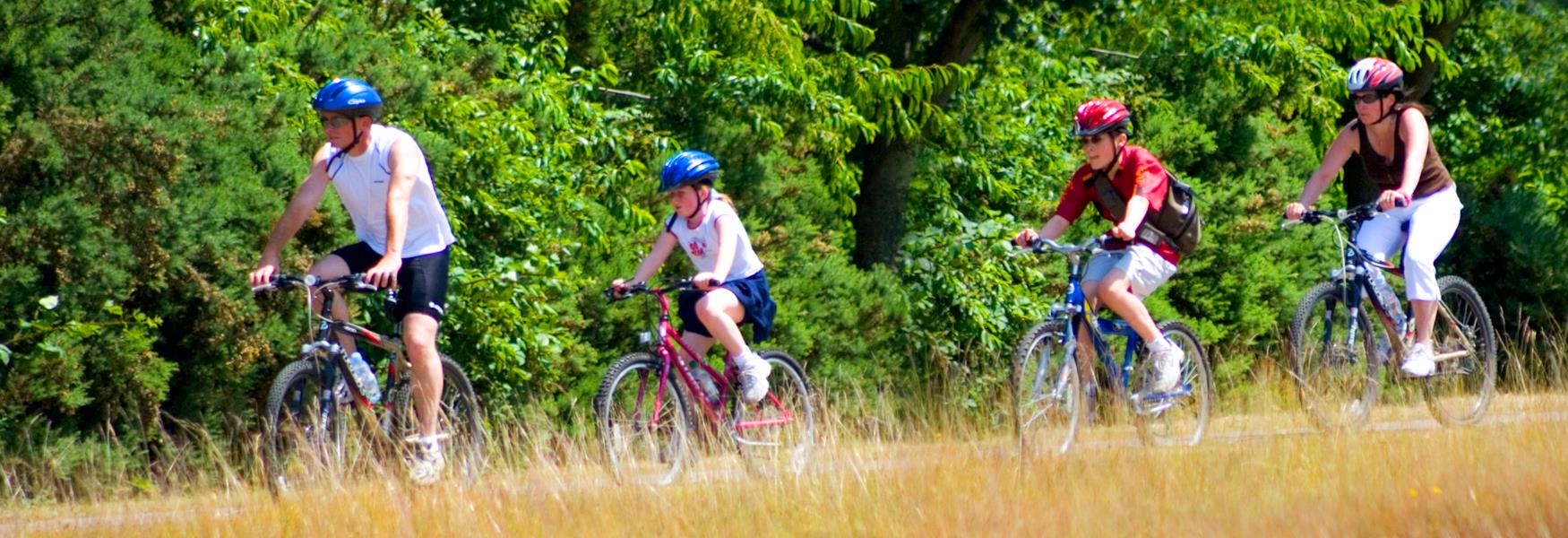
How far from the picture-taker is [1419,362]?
8414mm

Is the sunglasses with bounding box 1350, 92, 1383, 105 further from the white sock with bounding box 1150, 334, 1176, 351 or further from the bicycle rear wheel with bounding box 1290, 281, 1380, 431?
the white sock with bounding box 1150, 334, 1176, 351

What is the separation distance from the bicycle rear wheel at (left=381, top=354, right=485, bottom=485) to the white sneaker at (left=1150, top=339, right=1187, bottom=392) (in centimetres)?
285

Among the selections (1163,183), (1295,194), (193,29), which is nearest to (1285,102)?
(1295,194)

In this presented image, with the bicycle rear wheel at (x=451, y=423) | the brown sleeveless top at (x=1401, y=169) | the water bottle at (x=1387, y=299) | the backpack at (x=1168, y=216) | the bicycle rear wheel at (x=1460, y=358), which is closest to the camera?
the bicycle rear wheel at (x=451, y=423)

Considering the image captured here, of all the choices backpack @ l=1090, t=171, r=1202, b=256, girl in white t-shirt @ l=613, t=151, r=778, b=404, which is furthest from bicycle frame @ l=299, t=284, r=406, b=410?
backpack @ l=1090, t=171, r=1202, b=256

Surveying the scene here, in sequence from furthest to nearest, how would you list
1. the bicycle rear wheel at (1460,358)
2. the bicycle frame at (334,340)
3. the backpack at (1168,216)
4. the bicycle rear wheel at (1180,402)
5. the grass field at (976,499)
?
the bicycle rear wheel at (1460,358), the bicycle rear wheel at (1180,402), the backpack at (1168,216), the bicycle frame at (334,340), the grass field at (976,499)

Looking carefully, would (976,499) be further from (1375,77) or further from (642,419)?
(1375,77)

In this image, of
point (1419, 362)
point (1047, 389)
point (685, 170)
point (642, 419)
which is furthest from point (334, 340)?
point (1419, 362)

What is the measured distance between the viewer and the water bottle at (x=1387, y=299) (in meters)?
8.45

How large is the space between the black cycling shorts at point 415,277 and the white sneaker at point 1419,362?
4.42 meters

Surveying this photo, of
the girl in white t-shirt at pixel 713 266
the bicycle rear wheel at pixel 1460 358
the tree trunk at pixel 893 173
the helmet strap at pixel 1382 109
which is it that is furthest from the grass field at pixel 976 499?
the tree trunk at pixel 893 173

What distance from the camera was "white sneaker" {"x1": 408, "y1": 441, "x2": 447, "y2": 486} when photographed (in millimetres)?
6613

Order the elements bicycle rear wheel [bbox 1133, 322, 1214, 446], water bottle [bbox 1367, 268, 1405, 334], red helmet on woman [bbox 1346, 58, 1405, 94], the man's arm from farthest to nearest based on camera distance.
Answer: water bottle [bbox 1367, 268, 1405, 334]
red helmet on woman [bbox 1346, 58, 1405, 94]
bicycle rear wheel [bbox 1133, 322, 1214, 446]
the man's arm

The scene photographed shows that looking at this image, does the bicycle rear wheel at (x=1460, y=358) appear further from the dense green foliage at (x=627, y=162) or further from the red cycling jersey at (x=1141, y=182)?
the dense green foliage at (x=627, y=162)
